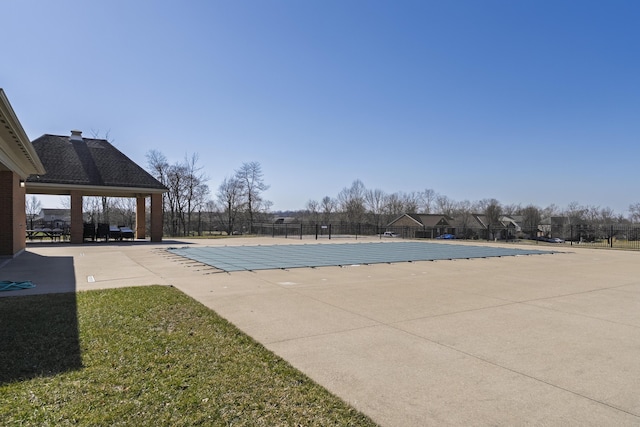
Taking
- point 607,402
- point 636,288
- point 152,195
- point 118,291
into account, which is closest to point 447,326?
point 607,402

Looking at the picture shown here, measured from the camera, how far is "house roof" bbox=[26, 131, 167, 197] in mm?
20891

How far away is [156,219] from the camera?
23469mm

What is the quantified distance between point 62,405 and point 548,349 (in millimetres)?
4861

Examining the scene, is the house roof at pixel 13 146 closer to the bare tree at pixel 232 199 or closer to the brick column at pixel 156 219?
the brick column at pixel 156 219

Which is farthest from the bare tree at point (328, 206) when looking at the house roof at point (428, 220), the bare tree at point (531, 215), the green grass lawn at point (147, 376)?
the green grass lawn at point (147, 376)

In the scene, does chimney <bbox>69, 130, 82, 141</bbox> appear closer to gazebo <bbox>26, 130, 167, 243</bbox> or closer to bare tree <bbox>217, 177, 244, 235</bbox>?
gazebo <bbox>26, 130, 167, 243</bbox>

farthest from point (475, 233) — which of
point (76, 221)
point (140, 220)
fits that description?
point (76, 221)

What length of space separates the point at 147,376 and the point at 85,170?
74.3ft

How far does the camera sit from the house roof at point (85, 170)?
68.5 feet

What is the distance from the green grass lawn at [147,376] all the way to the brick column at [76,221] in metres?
17.7

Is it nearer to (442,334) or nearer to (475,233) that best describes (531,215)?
(475,233)

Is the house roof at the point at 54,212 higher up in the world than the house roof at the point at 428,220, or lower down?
higher up

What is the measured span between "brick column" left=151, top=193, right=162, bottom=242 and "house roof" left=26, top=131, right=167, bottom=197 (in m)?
0.58

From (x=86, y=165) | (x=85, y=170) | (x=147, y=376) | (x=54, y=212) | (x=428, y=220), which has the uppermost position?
(x=86, y=165)
